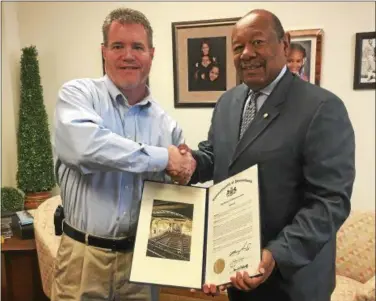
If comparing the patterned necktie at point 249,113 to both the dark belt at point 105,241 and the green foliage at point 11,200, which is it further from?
the green foliage at point 11,200

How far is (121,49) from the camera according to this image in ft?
4.66

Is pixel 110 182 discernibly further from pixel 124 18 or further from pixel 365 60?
pixel 365 60

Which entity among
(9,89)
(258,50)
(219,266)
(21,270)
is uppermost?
(258,50)

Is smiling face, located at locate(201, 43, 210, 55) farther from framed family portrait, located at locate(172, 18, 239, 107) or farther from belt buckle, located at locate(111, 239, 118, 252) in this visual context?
belt buckle, located at locate(111, 239, 118, 252)

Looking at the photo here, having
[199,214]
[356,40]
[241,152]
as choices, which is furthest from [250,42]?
[356,40]

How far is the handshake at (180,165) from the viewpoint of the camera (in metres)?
1.37

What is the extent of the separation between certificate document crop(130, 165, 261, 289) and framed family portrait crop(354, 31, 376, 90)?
5.06 feet

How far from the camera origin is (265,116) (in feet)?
4.20

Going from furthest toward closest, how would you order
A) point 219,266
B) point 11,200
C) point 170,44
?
point 11,200 < point 170,44 < point 219,266

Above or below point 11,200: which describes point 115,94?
above

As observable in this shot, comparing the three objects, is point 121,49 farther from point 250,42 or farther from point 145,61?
point 250,42

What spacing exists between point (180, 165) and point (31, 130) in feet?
6.19

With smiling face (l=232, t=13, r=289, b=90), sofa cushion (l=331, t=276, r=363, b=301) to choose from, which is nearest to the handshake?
smiling face (l=232, t=13, r=289, b=90)

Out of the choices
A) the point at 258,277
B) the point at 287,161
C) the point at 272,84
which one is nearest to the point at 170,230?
the point at 258,277
